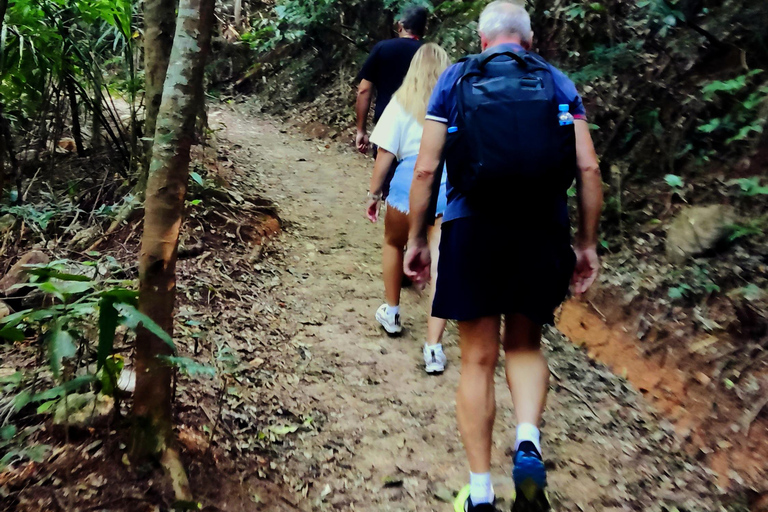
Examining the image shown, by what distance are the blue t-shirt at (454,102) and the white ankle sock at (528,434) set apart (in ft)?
2.67

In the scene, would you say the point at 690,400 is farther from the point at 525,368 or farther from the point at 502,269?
the point at 502,269

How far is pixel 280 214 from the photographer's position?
5574 millimetres

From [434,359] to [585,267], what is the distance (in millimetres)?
1350

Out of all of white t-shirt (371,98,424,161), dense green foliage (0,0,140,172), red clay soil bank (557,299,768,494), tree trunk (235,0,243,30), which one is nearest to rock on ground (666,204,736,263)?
red clay soil bank (557,299,768,494)

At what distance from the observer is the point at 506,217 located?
2.01 meters

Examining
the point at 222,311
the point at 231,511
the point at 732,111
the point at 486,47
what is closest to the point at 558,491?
the point at 231,511

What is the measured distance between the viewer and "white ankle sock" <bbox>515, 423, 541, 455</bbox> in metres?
2.05

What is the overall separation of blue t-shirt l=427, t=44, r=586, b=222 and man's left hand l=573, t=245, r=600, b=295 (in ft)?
0.65

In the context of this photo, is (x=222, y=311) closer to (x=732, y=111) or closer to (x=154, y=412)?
(x=154, y=412)

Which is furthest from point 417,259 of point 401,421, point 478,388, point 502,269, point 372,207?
point 372,207

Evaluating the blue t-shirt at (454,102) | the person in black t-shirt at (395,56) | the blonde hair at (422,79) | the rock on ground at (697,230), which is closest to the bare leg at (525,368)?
the blue t-shirt at (454,102)

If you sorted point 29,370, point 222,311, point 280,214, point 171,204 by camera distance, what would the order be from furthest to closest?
point 280,214, point 222,311, point 29,370, point 171,204

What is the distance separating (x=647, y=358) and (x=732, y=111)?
205 centimetres

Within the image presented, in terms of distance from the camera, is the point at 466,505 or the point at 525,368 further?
the point at 525,368
